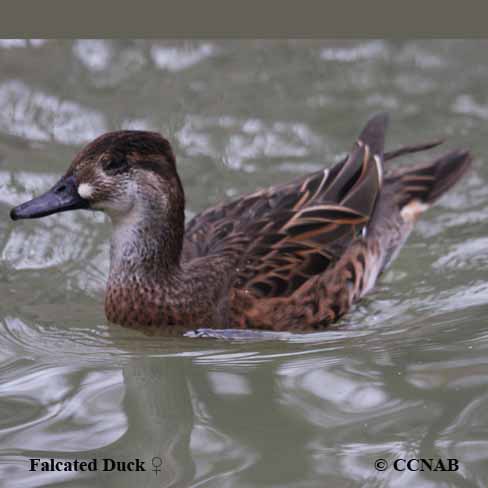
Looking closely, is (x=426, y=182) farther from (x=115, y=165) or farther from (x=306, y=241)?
(x=115, y=165)

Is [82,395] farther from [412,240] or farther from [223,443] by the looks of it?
[412,240]

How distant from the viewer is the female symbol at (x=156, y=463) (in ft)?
17.3

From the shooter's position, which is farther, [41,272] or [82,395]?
[41,272]

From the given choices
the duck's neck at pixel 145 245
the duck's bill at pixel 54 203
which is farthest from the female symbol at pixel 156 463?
the duck's bill at pixel 54 203

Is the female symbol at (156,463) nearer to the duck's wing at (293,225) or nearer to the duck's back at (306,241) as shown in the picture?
the duck's back at (306,241)

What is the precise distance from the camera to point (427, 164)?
28.1ft

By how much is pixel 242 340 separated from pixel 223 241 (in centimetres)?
87

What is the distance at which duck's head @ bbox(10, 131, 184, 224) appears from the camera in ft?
21.4

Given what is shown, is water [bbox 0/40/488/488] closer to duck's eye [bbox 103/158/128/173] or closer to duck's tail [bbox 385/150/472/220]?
duck's tail [bbox 385/150/472/220]

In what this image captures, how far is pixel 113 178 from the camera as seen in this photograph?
6.57m

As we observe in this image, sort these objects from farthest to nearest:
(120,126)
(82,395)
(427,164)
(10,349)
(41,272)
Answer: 1. (120,126)
2. (427,164)
3. (41,272)
4. (10,349)
5. (82,395)

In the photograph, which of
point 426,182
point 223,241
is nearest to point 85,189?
point 223,241

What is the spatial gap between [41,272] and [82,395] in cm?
212

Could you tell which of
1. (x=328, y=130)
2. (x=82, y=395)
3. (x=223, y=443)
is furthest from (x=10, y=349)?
(x=328, y=130)
